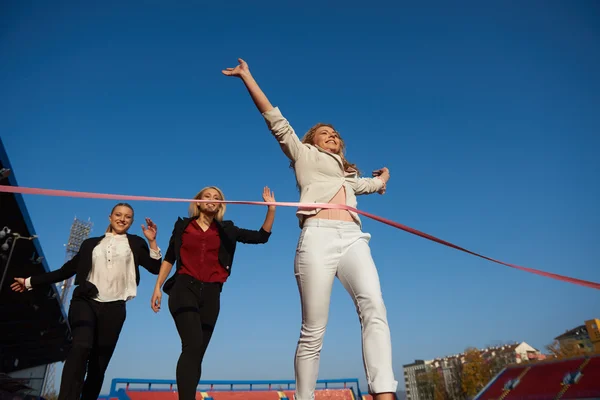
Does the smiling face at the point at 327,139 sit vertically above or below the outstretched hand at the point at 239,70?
below

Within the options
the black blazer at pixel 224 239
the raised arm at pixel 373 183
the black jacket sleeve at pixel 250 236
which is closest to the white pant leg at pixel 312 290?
the raised arm at pixel 373 183

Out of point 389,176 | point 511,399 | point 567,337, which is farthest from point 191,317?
point 567,337

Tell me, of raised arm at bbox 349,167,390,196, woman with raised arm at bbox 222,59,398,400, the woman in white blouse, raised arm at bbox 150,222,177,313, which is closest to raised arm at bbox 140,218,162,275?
the woman in white blouse

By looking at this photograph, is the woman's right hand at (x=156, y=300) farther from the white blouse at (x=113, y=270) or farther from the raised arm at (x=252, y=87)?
the raised arm at (x=252, y=87)

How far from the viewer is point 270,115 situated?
303cm

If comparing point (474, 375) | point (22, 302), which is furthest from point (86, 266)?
point (474, 375)

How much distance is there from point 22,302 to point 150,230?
69.9ft

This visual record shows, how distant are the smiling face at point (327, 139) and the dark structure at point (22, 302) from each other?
10.6 meters

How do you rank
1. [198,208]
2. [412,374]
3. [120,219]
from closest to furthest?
[120,219], [198,208], [412,374]

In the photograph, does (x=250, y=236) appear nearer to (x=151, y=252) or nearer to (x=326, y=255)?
(x=151, y=252)

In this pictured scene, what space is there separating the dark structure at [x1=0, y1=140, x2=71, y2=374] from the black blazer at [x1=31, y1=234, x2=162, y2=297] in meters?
8.94

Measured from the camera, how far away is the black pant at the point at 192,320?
3023 mm

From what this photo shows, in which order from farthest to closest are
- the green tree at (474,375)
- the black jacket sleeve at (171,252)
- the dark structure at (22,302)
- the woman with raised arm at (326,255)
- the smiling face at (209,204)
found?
the green tree at (474,375), the dark structure at (22,302), the smiling face at (209,204), the black jacket sleeve at (171,252), the woman with raised arm at (326,255)

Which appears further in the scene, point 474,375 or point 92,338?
point 474,375
